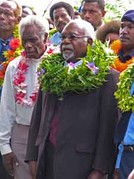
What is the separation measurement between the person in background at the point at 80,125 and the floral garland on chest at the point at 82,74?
0.12ft

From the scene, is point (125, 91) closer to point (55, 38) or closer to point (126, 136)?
point (126, 136)

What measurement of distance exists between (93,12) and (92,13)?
0.02 m

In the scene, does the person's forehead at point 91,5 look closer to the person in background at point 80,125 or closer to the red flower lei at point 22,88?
the red flower lei at point 22,88

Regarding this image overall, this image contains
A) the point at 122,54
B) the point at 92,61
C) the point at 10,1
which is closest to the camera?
the point at 92,61

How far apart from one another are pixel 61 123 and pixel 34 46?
37.4 inches

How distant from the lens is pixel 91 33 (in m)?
4.23

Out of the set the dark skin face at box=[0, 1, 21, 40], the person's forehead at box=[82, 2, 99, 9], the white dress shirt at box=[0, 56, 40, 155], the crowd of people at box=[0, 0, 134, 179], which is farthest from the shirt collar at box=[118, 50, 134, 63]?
the dark skin face at box=[0, 1, 21, 40]

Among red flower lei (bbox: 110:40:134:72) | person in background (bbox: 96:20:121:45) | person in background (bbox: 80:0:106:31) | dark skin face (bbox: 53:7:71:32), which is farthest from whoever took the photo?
dark skin face (bbox: 53:7:71:32)

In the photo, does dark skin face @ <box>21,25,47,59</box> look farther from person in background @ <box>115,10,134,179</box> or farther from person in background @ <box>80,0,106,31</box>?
person in background @ <box>80,0,106,31</box>

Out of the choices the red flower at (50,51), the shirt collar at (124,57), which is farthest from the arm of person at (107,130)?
the red flower at (50,51)

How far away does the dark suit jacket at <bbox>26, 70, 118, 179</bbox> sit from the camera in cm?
404

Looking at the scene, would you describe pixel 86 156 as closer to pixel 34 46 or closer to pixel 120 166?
pixel 120 166

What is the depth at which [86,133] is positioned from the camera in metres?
4.07

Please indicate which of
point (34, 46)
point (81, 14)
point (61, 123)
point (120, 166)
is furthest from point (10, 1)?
point (120, 166)
